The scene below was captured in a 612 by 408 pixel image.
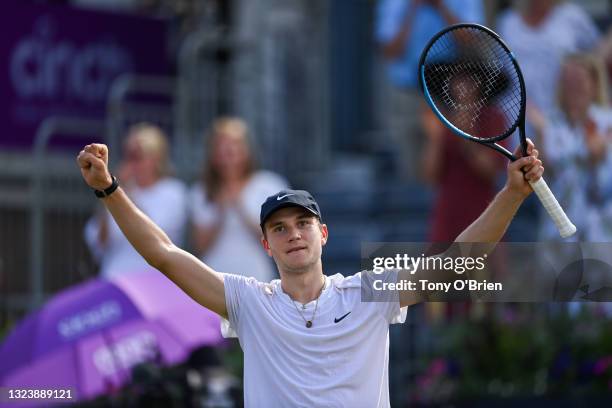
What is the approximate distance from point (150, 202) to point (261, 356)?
15.4 feet

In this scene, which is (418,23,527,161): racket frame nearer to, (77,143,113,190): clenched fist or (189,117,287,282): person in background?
(77,143,113,190): clenched fist

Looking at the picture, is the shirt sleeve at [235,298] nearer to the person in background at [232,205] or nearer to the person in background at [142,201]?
the person in background at [232,205]

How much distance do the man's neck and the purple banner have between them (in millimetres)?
6324

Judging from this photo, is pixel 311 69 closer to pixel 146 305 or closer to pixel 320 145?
pixel 320 145

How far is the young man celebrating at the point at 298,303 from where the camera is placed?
18.8ft

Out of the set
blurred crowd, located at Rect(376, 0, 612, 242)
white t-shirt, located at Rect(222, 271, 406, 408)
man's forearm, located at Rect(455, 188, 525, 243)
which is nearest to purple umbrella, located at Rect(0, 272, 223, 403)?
blurred crowd, located at Rect(376, 0, 612, 242)

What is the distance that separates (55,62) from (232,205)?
258cm

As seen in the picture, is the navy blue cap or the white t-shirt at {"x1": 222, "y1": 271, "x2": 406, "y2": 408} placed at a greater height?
the navy blue cap

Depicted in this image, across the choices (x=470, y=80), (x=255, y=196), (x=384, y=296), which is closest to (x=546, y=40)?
(x=255, y=196)

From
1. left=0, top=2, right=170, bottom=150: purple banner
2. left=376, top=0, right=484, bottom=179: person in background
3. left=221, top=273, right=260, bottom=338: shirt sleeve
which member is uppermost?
left=0, top=2, right=170, bottom=150: purple banner

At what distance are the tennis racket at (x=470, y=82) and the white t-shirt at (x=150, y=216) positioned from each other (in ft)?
13.6

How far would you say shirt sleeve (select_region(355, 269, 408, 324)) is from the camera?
588cm

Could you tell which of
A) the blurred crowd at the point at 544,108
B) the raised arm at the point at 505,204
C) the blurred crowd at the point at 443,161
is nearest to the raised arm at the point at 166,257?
the raised arm at the point at 505,204

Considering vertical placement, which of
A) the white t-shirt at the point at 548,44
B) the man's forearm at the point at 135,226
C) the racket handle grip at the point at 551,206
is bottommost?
the racket handle grip at the point at 551,206
